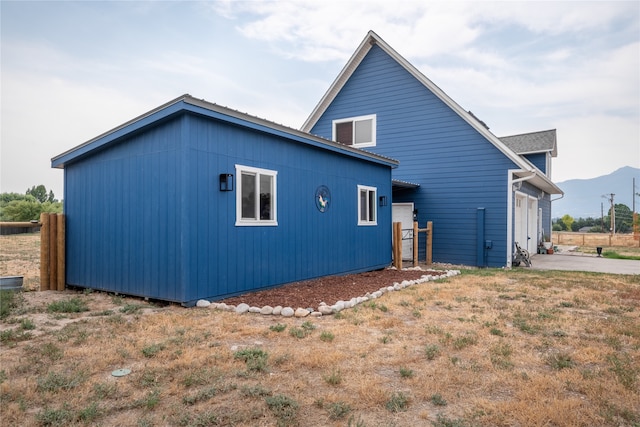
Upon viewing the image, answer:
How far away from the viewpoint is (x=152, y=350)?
3.57m

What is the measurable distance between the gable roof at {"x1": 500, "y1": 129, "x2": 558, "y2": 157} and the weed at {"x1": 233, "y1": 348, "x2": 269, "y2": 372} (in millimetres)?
16771

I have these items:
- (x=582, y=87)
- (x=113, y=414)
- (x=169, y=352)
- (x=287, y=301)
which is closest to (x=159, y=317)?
(x=169, y=352)

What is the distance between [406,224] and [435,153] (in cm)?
259

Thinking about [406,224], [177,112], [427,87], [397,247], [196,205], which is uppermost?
[427,87]

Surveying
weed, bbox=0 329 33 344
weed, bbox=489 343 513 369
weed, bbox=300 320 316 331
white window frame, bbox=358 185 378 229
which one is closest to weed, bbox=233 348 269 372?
weed, bbox=300 320 316 331

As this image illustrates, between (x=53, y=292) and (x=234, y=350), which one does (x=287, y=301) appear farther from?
(x=53, y=292)

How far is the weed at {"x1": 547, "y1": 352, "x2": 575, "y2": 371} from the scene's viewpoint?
3387 millimetres

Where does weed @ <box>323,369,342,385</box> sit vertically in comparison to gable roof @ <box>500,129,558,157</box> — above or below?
below

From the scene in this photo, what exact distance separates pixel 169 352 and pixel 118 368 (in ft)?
1.49

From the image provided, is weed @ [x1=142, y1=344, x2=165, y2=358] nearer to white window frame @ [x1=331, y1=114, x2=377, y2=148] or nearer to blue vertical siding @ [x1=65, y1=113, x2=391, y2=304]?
blue vertical siding @ [x1=65, y1=113, x2=391, y2=304]

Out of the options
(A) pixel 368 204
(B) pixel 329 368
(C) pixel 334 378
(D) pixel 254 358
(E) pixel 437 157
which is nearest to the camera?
(C) pixel 334 378

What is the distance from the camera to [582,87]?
13.6m

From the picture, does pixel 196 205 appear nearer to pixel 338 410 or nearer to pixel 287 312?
pixel 287 312

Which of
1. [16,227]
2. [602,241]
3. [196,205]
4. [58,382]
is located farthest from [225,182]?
[602,241]
